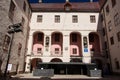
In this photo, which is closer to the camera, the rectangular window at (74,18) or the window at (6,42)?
the window at (6,42)

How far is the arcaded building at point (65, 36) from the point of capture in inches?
989

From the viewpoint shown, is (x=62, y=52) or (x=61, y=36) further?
(x=61, y=36)

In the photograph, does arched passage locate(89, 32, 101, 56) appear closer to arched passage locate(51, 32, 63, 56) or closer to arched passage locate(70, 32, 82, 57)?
arched passage locate(70, 32, 82, 57)

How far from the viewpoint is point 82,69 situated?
2267 cm

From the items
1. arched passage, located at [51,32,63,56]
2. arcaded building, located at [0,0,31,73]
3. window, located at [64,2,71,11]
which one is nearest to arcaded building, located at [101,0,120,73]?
window, located at [64,2,71,11]

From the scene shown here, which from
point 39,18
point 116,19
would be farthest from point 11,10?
point 116,19

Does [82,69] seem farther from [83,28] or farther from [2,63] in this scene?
[2,63]

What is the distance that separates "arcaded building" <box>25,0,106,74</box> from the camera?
82.4 feet

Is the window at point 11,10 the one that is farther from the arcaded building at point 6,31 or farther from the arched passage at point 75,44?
the arched passage at point 75,44

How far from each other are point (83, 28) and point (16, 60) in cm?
1482

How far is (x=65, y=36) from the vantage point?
26.3 meters

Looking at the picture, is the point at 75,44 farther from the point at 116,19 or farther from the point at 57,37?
the point at 116,19

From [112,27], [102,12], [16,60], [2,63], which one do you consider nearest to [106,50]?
[112,27]

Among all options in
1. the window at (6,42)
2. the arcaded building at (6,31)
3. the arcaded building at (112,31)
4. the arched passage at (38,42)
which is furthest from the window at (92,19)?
the window at (6,42)
